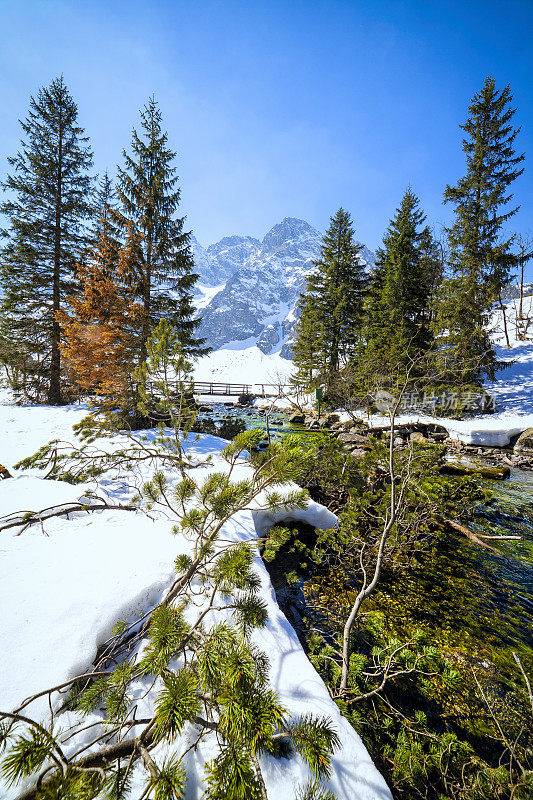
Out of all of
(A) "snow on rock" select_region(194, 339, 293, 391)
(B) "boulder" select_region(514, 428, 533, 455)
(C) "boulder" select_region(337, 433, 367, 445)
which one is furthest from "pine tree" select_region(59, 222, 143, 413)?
(A) "snow on rock" select_region(194, 339, 293, 391)

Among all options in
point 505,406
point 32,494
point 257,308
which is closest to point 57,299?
point 32,494

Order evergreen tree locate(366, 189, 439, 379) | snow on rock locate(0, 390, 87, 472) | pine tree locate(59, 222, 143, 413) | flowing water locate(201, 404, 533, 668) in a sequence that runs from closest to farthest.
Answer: flowing water locate(201, 404, 533, 668) → snow on rock locate(0, 390, 87, 472) → pine tree locate(59, 222, 143, 413) → evergreen tree locate(366, 189, 439, 379)

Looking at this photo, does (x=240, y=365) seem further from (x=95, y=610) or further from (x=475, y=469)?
(x=95, y=610)

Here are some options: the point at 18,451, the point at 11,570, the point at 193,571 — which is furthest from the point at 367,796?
the point at 18,451

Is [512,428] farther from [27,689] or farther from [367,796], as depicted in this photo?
[27,689]

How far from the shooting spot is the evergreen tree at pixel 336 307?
60.3 ft

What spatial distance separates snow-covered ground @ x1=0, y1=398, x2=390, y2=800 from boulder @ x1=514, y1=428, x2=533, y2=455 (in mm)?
11573

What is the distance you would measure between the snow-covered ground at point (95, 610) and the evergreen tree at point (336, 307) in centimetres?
1617

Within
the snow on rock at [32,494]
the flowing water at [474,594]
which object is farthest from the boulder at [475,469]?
the snow on rock at [32,494]

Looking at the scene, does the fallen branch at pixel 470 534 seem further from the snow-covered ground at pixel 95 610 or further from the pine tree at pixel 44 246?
the pine tree at pixel 44 246

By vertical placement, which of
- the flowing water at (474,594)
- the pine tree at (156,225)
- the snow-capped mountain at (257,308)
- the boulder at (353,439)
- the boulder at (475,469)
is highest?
the snow-capped mountain at (257,308)

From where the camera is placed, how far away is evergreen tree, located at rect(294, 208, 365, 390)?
18375 mm

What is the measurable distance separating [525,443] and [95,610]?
13392 millimetres

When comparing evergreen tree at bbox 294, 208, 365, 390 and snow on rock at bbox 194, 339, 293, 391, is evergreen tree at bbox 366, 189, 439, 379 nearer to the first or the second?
evergreen tree at bbox 294, 208, 365, 390
